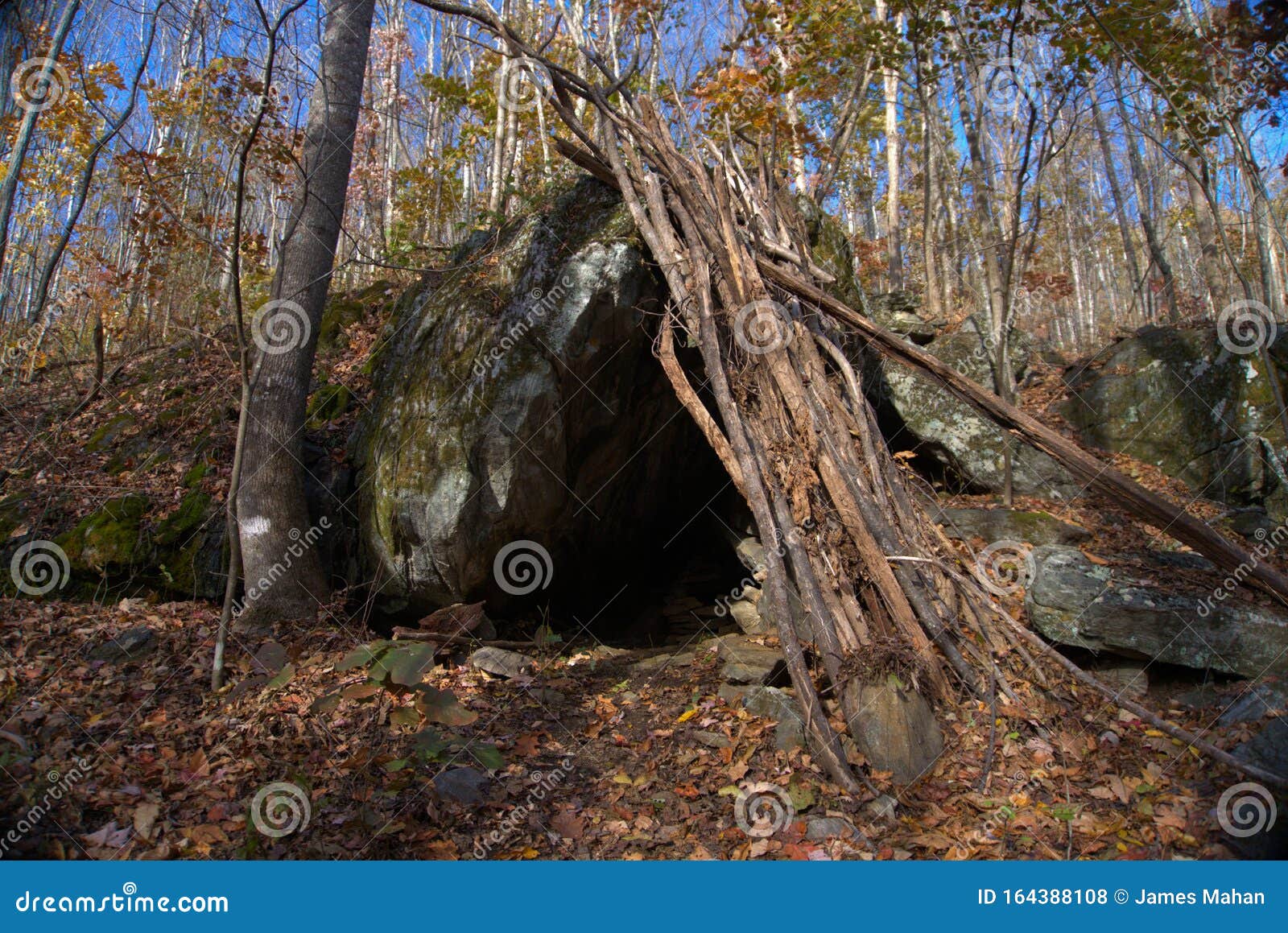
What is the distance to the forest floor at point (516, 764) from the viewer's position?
3086mm

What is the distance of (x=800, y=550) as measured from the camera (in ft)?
13.9

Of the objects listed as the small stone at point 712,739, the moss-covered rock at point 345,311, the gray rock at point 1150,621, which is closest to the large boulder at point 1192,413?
the gray rock at point 1150,621

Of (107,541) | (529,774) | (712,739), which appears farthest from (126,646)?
(712,739)

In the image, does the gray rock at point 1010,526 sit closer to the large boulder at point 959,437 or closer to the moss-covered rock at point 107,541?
the large boulder at point 959,437

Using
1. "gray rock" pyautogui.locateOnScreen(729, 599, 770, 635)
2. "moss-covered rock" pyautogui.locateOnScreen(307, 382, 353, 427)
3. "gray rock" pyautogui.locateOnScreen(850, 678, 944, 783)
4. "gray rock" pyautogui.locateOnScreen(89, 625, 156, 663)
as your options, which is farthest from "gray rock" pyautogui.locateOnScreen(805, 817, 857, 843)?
"moss-covered rock" pyautogui.locateOnScreen(307, 382, 353, 427)

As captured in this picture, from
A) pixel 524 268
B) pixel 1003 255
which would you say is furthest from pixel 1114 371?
pixel 524 268

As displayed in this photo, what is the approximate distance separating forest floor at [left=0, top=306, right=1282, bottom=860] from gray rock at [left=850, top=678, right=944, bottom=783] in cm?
9

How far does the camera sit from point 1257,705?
3.57 m

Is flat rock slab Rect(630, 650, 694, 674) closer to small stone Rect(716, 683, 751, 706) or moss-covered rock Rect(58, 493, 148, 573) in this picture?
small stone Rect(716, 683, 751, 706)

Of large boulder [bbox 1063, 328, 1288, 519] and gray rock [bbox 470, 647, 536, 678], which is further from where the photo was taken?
large boulder [bbox 1063, 328, 1288, 519]

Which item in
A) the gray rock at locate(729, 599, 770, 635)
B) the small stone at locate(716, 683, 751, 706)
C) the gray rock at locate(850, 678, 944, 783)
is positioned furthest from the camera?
the gray rock at locate(729, 599, 770, 635)

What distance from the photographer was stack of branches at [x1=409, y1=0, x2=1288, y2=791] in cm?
400

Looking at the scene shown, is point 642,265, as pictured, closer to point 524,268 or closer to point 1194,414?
point 524,268

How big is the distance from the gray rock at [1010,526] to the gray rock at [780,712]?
214 centimetres
